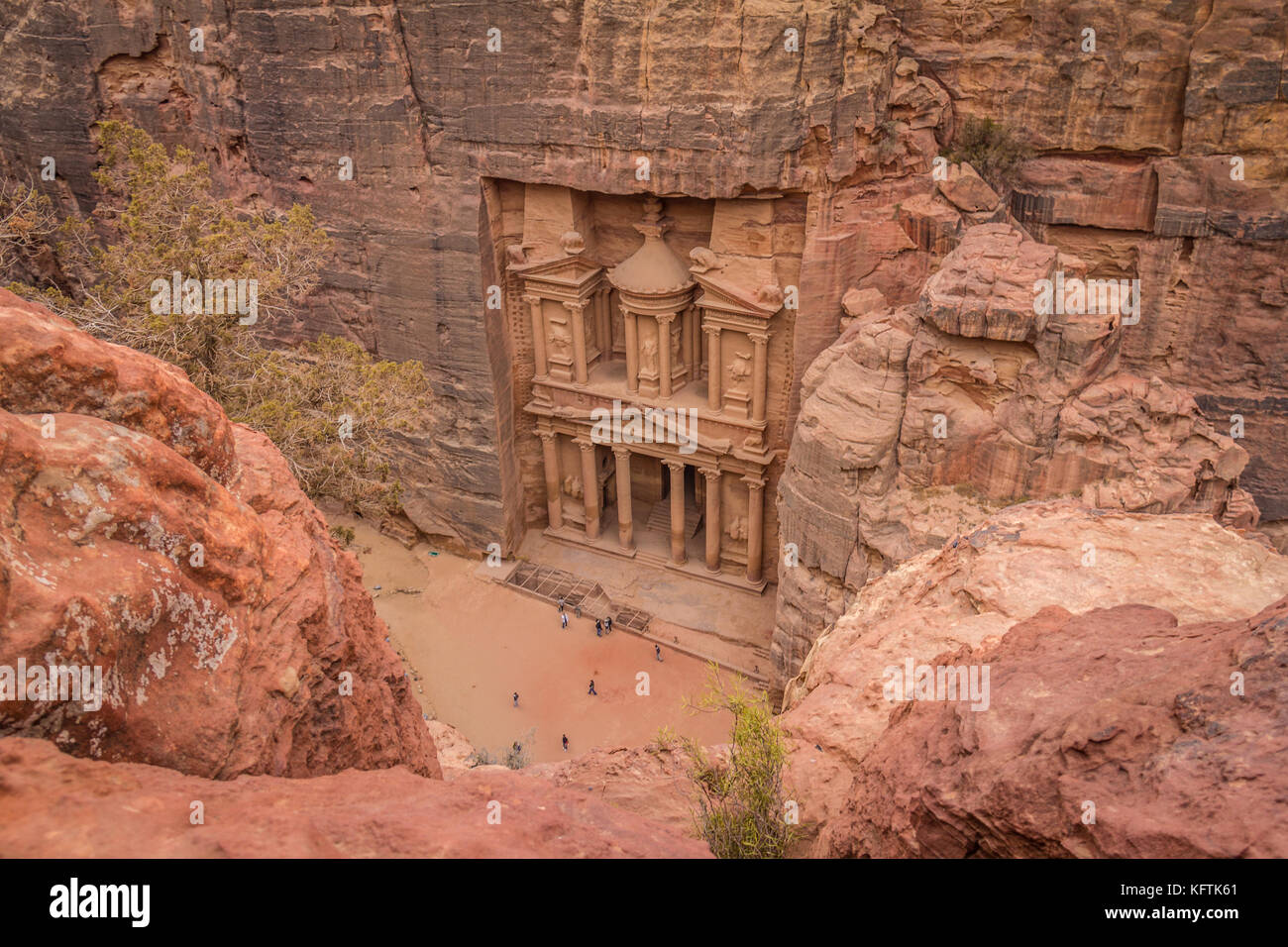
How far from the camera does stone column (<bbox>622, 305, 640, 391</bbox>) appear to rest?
21172 millimetres

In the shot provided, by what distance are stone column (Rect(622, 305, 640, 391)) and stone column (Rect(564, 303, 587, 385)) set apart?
963 mm

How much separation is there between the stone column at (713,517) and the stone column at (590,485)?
8.65 ft

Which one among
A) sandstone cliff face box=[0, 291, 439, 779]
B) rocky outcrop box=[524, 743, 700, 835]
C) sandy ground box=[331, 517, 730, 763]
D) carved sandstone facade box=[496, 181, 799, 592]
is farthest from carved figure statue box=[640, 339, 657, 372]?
sandstone cliff face box=[0, 291, 439, 779]

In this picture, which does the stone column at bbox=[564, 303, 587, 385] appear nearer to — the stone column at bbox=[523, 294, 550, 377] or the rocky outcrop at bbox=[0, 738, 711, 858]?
the stone column at bbox=[523, 294, 550, 377]

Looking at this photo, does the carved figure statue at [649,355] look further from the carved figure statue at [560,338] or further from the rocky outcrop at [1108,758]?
the rocky outcrop at [1108,758]

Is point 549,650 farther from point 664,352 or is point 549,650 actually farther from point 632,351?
point 664,352

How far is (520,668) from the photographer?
20.3 meters

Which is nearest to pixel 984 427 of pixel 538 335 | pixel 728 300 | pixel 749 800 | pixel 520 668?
pixel 728 300

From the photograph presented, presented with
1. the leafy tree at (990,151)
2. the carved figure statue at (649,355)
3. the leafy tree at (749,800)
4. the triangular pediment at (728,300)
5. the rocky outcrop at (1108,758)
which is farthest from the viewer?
the carved figure statue at (649,355)

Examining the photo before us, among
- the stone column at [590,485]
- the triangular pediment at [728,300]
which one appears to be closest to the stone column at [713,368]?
the triangular pediment at [728,300]

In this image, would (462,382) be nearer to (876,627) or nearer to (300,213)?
(300,213)

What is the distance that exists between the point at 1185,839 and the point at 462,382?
19773 mm

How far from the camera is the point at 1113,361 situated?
577 inches

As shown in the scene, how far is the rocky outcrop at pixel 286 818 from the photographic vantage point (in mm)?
3480
